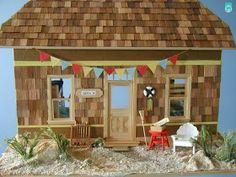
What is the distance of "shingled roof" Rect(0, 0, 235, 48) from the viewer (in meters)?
4.65

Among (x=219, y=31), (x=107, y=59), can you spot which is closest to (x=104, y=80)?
(x=107, y=59)

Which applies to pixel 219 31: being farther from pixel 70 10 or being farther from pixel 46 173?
pixel 46 173

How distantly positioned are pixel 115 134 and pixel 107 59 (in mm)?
903

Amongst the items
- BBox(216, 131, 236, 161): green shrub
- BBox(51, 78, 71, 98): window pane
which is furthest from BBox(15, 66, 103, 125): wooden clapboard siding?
BBox(216, 131, 236, 161): green shrub

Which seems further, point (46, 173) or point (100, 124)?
point (100, 124)

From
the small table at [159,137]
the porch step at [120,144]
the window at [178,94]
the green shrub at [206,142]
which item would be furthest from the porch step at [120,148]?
the green shrub at [206,142]

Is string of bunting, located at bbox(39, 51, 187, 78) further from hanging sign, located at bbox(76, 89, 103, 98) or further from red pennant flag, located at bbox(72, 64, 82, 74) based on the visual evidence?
hanging sign, located at bbox(76, 89, 103, 98)

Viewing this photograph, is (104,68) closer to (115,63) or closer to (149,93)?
(115,63)

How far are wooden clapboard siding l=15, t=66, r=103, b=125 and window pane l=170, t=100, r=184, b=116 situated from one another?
0.85m

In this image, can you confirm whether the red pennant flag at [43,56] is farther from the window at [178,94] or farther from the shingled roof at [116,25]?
the window at [178,94]

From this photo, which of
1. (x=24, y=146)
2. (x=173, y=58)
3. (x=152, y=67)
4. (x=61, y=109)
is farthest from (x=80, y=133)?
(x=173, y=58)

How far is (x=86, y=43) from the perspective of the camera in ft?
15.1

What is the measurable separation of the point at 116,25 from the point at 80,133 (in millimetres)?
1305

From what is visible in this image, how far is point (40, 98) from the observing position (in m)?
4.91
